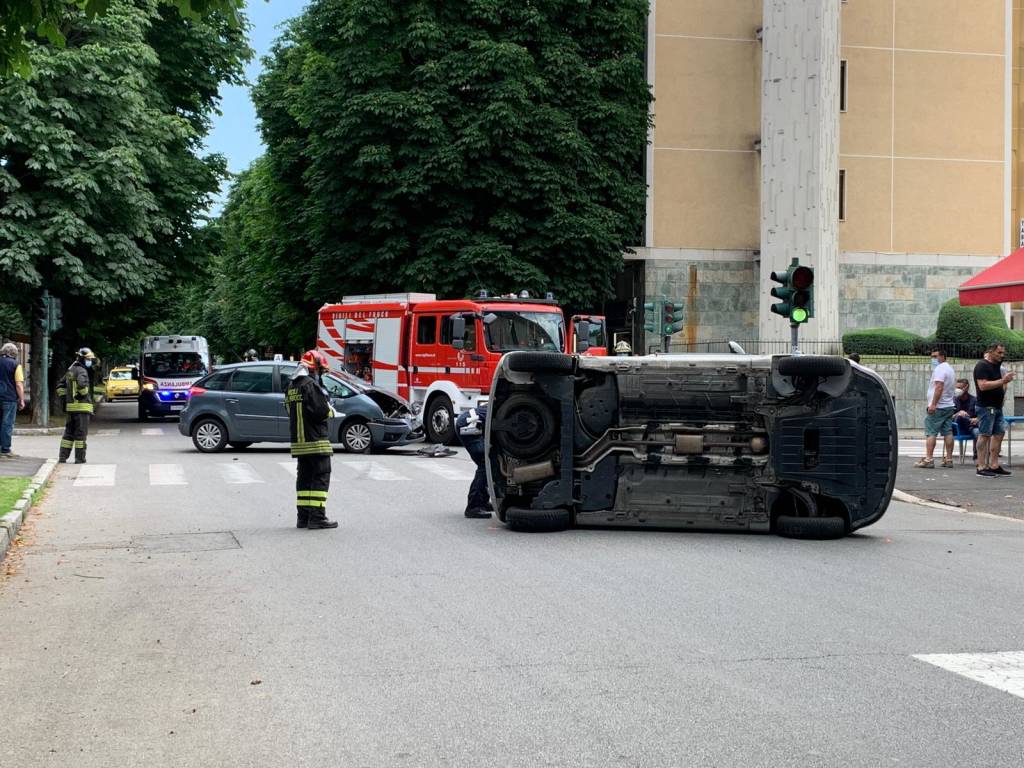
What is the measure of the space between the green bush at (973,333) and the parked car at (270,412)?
16.5 m

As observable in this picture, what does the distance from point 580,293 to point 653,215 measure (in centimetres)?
823

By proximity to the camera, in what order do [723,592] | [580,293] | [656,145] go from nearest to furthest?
[723,592]
[580,293]
[656,145]

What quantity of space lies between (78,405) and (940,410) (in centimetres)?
1386

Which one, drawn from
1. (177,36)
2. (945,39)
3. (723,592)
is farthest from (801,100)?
(723,592)

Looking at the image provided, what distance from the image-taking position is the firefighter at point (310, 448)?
12.7 metres

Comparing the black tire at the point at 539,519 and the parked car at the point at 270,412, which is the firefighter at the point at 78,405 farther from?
the black tire at the point at 539,519

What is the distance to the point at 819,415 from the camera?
11.5 m

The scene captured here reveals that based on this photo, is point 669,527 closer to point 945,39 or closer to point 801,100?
point 801,100

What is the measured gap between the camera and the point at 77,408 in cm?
2172

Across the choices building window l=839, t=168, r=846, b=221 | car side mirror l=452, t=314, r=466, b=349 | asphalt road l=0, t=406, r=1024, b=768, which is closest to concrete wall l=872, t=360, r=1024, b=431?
building window l=839, t=168, r=846, b=221

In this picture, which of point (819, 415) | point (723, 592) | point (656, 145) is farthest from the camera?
point (656, 145)

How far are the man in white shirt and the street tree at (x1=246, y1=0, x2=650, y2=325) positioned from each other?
13.8 metres

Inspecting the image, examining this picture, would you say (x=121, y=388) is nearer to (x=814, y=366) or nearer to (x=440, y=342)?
(x=440, y=342)

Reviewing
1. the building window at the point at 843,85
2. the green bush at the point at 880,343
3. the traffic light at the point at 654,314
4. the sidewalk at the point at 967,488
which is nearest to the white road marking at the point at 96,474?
the traffic light at the point at 654,314
